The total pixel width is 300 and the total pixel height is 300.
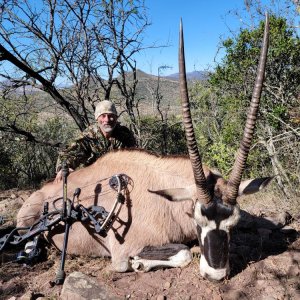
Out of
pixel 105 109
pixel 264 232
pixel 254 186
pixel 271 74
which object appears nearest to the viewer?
pixel 254 186

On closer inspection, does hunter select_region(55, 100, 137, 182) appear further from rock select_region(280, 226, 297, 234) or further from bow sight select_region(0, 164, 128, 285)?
rock select_region(280, 226, 297, 234)

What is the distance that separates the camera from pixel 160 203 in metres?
4.27

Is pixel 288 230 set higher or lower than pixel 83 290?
higher

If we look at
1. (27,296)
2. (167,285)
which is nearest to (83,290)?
(27,296)

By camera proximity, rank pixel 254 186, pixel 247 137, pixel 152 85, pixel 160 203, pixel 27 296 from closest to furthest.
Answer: pixel 247 137
pixel 27 296
pixel 254 186
pixel 160 203
pixel 152 85

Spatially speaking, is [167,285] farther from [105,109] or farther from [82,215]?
[105,109]

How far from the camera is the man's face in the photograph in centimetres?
598

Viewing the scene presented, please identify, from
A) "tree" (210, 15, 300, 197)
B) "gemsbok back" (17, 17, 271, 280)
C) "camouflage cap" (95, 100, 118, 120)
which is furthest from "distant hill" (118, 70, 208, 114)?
"gemsbok back" (17, 17, 271, 280)

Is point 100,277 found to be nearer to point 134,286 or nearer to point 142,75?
point 134,286

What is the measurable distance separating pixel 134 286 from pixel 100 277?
1.65 ft

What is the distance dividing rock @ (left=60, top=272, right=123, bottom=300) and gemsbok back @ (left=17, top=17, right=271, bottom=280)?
1.75 feet

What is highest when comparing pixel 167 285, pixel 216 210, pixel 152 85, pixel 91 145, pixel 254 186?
pixel 152 85

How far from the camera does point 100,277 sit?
13.0 ft

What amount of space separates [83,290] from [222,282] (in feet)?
4.34
